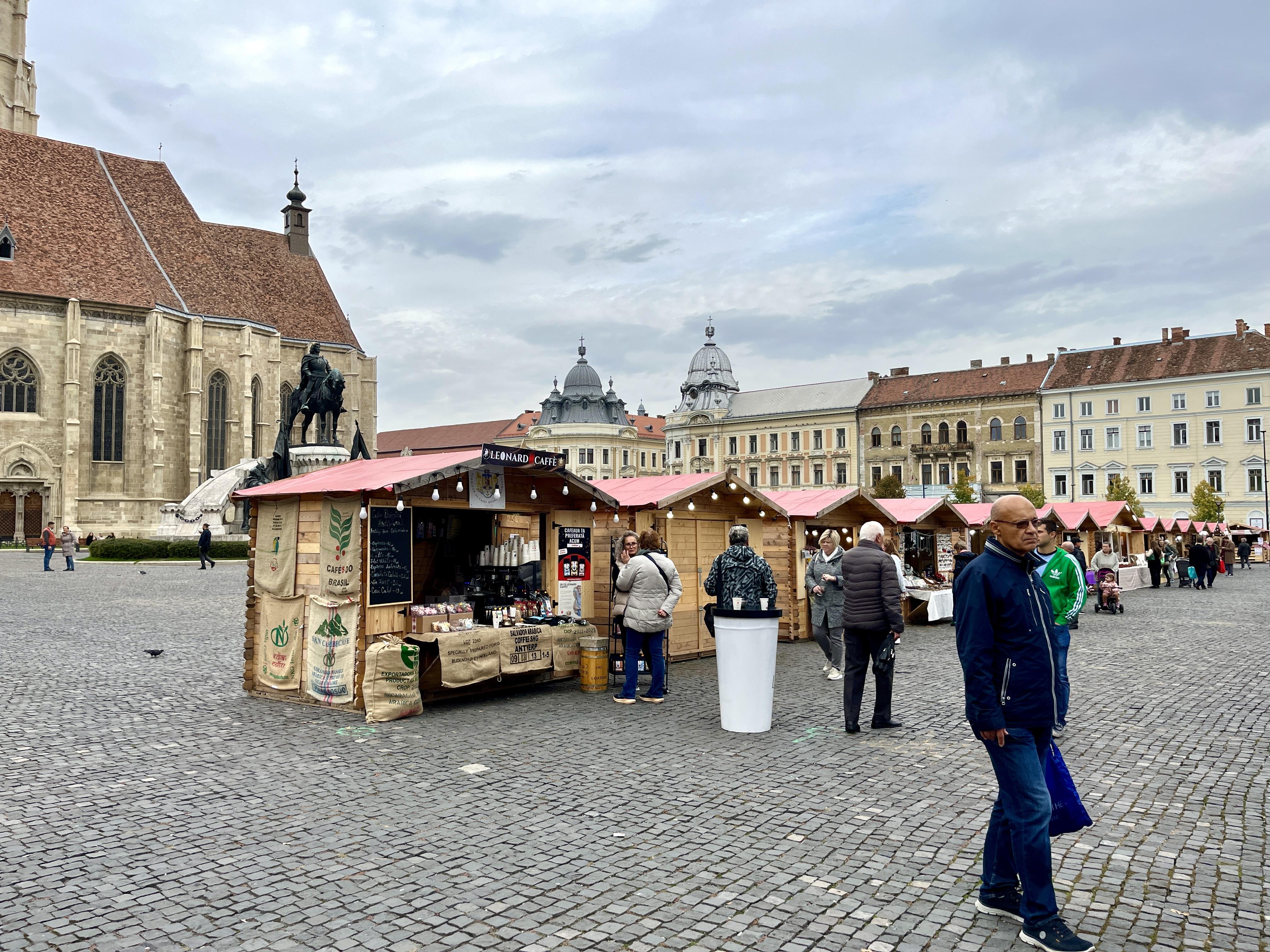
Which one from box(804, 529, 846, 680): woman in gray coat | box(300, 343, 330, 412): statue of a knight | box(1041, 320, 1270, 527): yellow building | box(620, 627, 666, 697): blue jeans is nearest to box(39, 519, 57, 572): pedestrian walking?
box(300, 343, 330, 412): statue of a knight

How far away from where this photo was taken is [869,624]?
8.09 meters

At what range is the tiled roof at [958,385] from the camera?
2633 inches

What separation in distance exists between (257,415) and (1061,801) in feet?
181

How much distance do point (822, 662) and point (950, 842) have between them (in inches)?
297

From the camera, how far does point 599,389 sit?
297ft

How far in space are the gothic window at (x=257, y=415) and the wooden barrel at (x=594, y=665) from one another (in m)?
47.7

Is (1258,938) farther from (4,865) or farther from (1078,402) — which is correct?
(1078,402)

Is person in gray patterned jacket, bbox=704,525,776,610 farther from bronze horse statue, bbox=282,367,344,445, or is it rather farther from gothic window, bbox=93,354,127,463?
gothic window, bbox=93,354,127,463

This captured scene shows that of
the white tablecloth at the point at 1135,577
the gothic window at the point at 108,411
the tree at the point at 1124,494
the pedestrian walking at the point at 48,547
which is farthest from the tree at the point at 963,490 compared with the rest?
the gothic window at the point at 108,411

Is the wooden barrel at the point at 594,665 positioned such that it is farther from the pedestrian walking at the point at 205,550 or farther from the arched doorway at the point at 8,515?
the arched doorway at the point at 8,515

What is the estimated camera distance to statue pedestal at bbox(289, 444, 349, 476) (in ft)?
94.6

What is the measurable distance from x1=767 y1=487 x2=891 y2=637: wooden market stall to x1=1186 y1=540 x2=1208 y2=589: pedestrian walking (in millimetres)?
14807

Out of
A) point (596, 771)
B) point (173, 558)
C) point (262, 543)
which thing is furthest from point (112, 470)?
point (596, 771)

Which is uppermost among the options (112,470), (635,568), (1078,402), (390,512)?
(1078,402)
